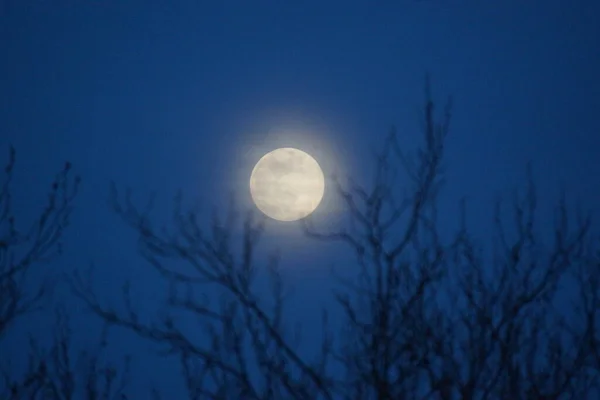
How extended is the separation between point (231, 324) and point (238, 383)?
0.39m

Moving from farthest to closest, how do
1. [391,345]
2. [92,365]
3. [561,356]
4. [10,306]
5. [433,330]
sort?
[92,365] < [10,306] < [561,356] < [433,330] < [391,345]

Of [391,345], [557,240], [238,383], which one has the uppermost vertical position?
[557,240]

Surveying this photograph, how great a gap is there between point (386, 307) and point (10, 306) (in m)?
3.07

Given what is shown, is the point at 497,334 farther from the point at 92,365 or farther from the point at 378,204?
the point at 92,365

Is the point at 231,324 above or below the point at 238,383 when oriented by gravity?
above

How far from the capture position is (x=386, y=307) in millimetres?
4391

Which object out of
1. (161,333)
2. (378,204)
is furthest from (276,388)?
(378,204)

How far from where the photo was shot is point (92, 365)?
290 inches

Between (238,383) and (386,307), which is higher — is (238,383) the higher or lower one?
the lower one

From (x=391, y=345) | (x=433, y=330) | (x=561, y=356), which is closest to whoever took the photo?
(x=391, y=345)

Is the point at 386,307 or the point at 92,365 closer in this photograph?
the point at 386,307

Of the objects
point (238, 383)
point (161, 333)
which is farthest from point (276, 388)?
point (161, 333)

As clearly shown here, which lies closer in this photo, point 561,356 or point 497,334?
point 497,334

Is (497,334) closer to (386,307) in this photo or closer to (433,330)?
(433,330)
